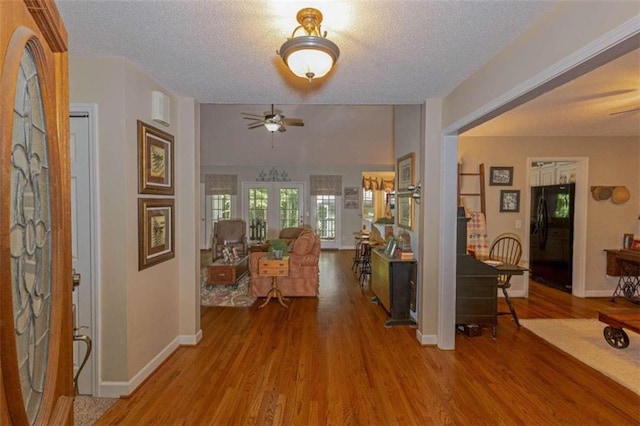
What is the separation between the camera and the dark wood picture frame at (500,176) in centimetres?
469

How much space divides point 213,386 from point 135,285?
969 mm

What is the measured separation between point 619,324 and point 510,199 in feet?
7.44

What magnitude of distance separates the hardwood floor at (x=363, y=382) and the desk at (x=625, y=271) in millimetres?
2391

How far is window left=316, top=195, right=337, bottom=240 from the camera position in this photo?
30.7 ft

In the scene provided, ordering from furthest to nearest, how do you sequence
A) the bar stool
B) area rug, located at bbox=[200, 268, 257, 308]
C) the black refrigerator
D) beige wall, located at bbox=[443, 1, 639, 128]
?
1. the bar stool
2. the black refrigerator
3. area rug, located at bbox=[200, 268, 257, 308]
4. beige wall, located at bbox=[443, 1, 639, 128]

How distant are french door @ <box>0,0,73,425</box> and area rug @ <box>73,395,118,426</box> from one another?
1.43m

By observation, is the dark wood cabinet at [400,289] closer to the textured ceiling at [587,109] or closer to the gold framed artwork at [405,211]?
the gold framed artwork at [405,211]

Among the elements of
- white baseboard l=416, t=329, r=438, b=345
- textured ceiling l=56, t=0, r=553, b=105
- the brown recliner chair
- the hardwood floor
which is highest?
textured ceiling l=56, t=0, r=553, b=105

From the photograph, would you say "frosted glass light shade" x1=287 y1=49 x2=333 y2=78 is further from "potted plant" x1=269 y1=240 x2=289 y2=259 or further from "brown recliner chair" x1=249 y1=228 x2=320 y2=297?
"brown recliner chair" x1=249 y1=228 x2=320 y2=297

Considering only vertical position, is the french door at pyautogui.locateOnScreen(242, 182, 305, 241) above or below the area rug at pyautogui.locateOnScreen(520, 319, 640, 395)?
above

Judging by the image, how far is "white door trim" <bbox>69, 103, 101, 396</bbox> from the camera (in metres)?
2.27

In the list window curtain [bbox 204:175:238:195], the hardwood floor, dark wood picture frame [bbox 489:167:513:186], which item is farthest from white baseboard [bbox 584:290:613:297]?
window curtain [bbox 204:175:238:195]

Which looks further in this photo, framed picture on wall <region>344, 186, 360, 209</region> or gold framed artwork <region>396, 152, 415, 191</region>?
framed picture on wall <region>344, 186, 360, 209</region>

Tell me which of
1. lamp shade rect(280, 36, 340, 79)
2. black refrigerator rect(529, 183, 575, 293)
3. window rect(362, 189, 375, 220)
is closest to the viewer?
lamp shade rect(280, 36, 340, 79)
